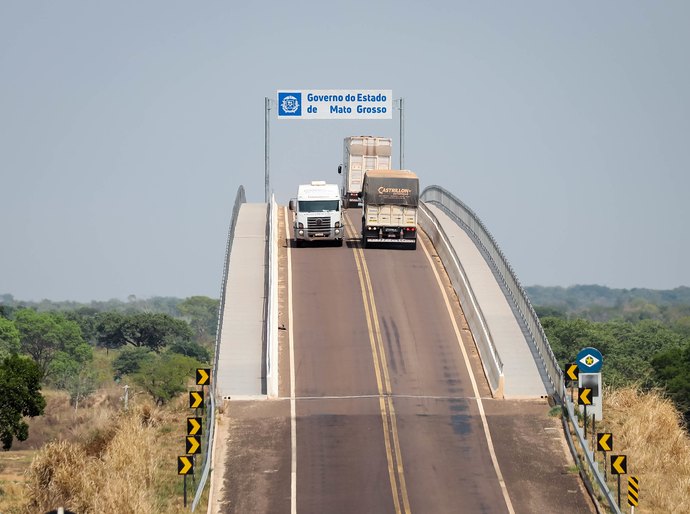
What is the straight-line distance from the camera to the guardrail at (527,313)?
3825cm

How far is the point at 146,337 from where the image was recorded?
18050cm

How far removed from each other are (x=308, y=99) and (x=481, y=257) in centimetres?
2347

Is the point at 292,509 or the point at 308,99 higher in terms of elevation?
the point at 308,99

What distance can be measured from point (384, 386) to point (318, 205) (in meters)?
18.8

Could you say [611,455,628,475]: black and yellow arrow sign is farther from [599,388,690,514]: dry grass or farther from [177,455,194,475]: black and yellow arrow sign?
[177,455,194,475]: black and yellow arrow sign

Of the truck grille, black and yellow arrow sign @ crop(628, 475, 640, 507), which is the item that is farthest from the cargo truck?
black and yellow arrow sign @ crop(628, 475, 640, 507)

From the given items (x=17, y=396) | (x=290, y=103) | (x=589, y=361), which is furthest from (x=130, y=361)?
(x=589, y=361)

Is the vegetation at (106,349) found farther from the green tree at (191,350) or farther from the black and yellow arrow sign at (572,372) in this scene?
the black and yellow arrow sign at (572,372)

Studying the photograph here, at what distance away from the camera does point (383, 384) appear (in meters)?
45.8

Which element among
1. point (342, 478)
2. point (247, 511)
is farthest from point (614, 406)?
point (247, 511)

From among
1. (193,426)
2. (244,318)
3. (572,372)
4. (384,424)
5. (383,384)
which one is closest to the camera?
(193,426)

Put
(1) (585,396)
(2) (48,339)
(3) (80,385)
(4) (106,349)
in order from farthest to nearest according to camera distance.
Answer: (4) (106,349) < (2) (48,339) < (3) (80,385) < (1) (585,396)

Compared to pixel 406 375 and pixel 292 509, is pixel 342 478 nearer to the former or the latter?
pixel 292 509

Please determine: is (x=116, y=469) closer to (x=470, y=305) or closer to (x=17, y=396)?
(x=470, y=305)
